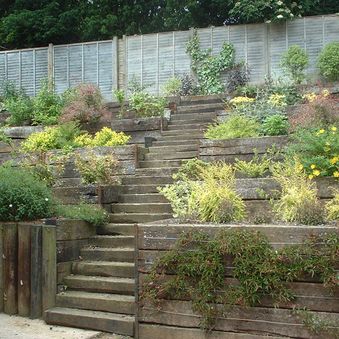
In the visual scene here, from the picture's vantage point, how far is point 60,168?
28.2 ft

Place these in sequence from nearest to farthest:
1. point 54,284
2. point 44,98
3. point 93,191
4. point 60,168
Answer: point 54,284 → point 93,191 → point 60,168 → point 44,98

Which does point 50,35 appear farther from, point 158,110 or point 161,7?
point 158,110

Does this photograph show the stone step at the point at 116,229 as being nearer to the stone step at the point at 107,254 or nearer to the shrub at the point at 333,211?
the stone step at the point at 107,254

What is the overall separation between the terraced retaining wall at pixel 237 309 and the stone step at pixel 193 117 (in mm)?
5495

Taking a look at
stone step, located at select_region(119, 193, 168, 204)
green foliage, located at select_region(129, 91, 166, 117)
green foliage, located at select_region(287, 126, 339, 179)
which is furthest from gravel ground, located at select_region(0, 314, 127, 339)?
green foliage, located at select_region(129, 91, 166, 117)

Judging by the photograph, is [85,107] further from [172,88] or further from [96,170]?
[96,170]

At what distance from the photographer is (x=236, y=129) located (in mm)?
8336

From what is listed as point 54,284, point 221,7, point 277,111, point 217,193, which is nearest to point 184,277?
point 217,193

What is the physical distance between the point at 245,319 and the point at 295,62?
30.7 ft

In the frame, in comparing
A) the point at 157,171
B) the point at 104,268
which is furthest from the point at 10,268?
the point at 157,171

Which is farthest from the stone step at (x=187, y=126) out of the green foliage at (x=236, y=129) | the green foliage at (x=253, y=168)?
the green foliage at (x=253, y=168)

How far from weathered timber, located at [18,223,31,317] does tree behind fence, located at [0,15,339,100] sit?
28.0 ft

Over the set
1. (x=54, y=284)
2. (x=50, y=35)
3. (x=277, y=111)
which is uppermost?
(x=50, y=35)

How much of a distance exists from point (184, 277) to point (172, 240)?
15.2 inches
